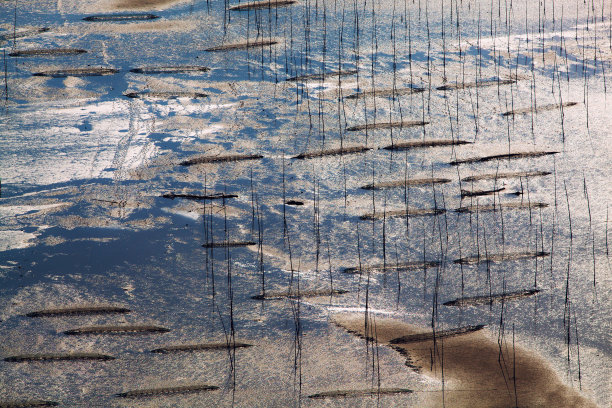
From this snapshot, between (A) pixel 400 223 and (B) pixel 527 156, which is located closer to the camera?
(A) pixel 400 223

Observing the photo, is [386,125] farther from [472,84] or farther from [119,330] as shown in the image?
[119,330]

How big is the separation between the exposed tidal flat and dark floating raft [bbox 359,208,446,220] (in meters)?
0.01

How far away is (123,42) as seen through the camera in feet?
19.7

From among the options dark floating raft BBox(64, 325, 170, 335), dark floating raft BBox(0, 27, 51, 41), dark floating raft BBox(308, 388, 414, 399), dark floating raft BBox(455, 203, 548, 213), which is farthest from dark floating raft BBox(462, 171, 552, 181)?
dark floating raft BBox(0, 27, 51, 41)

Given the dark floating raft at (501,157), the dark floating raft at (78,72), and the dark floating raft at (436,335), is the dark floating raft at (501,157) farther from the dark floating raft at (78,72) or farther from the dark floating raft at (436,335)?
the dark floating raft at (78,72)

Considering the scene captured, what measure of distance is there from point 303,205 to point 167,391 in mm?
1580

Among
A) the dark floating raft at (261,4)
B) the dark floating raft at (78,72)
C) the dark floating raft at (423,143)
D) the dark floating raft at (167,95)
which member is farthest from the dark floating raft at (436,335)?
the dark floating raft at (261,4)

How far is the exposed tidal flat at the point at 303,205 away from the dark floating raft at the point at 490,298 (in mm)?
10

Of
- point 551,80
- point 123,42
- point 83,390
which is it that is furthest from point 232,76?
point 83,390

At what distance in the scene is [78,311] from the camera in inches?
137

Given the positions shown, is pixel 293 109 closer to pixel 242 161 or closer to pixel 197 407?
pixel 242 161

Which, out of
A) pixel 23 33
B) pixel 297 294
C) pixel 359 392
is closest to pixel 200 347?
pixel 297 294

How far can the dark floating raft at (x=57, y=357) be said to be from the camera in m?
3.22

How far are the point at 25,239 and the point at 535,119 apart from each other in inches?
139
